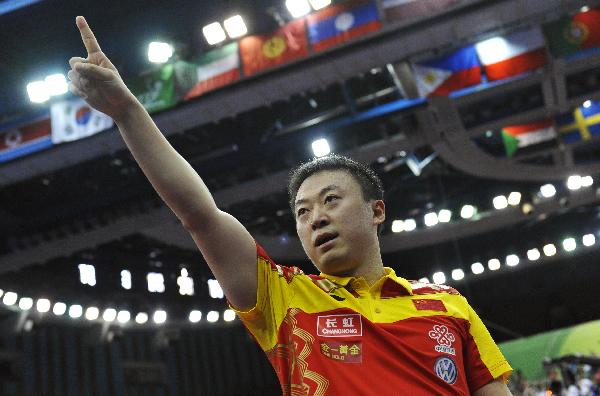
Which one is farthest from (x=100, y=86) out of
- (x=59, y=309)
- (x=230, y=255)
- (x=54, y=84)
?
(x=59, y=309)

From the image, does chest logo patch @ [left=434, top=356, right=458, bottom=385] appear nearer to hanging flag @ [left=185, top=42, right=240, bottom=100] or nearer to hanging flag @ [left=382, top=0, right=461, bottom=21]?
hanging flag @ [left=382, top=0, right=461, bottom=21]

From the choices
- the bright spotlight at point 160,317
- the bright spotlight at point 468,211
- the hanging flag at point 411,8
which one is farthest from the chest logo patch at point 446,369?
the bright spotlight at point 468,211

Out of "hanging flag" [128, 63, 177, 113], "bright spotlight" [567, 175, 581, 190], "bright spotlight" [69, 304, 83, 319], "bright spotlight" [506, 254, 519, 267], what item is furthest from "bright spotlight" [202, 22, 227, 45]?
"bright spotlight" [506, 254, 519, 267]

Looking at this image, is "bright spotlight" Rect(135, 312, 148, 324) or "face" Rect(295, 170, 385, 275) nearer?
"face" Rect(295, 170, 385, 275)

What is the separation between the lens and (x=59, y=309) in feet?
51.2

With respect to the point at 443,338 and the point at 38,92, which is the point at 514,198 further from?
the point at 443,338

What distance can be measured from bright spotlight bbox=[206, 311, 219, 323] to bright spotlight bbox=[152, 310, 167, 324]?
1.45 m

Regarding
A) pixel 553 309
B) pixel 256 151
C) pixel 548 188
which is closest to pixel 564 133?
pixel 548 188

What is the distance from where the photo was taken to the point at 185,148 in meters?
13.8

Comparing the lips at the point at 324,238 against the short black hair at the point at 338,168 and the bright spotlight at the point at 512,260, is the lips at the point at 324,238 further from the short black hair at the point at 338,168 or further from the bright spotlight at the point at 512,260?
the bright spotlight at the point at 512,260

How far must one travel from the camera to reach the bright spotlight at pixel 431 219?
60.8ft

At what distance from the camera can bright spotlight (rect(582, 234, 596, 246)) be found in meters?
19.2

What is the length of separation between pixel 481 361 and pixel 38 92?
38.4ft

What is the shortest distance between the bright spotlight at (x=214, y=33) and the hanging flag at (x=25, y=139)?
129 inches
